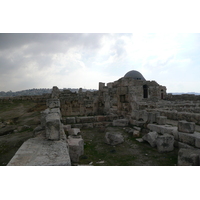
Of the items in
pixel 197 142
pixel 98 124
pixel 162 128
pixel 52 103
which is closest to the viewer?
pixel 197 142

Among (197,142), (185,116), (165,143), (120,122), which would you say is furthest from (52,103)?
(185,116)

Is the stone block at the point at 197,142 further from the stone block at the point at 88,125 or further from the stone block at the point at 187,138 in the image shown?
the stone block at the point at 88,125

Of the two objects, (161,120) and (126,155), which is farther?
(161,120)

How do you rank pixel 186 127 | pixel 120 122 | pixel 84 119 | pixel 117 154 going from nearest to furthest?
pixel 117 154 < pixel 186 127 < pixel 120 122 < pixel 84 119

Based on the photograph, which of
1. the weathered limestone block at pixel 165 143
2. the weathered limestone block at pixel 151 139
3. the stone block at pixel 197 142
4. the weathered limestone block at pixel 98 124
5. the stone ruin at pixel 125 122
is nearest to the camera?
the stone ruin at pixel 125 122

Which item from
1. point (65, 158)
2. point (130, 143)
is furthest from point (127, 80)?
point (65, 158)

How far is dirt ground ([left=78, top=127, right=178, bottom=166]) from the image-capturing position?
180 inches

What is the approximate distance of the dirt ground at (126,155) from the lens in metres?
4.57

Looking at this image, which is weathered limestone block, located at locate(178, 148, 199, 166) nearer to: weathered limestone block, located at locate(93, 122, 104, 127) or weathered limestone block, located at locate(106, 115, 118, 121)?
weathered limestone block, located at locate(93, 122, 104, 127)

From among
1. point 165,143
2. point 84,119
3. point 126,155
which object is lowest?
point 126,155

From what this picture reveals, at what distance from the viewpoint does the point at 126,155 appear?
5.16 metres

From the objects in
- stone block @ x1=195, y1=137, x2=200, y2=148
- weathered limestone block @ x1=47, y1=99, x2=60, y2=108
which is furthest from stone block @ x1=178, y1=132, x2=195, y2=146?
weathered limestone block @ x1=47, y1=99, x2=60, y2=108

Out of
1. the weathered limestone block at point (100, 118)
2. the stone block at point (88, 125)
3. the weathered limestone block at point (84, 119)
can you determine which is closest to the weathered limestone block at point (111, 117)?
the weathered limestone block at point (100, 118)

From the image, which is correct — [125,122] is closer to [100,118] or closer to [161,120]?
[100,118]
